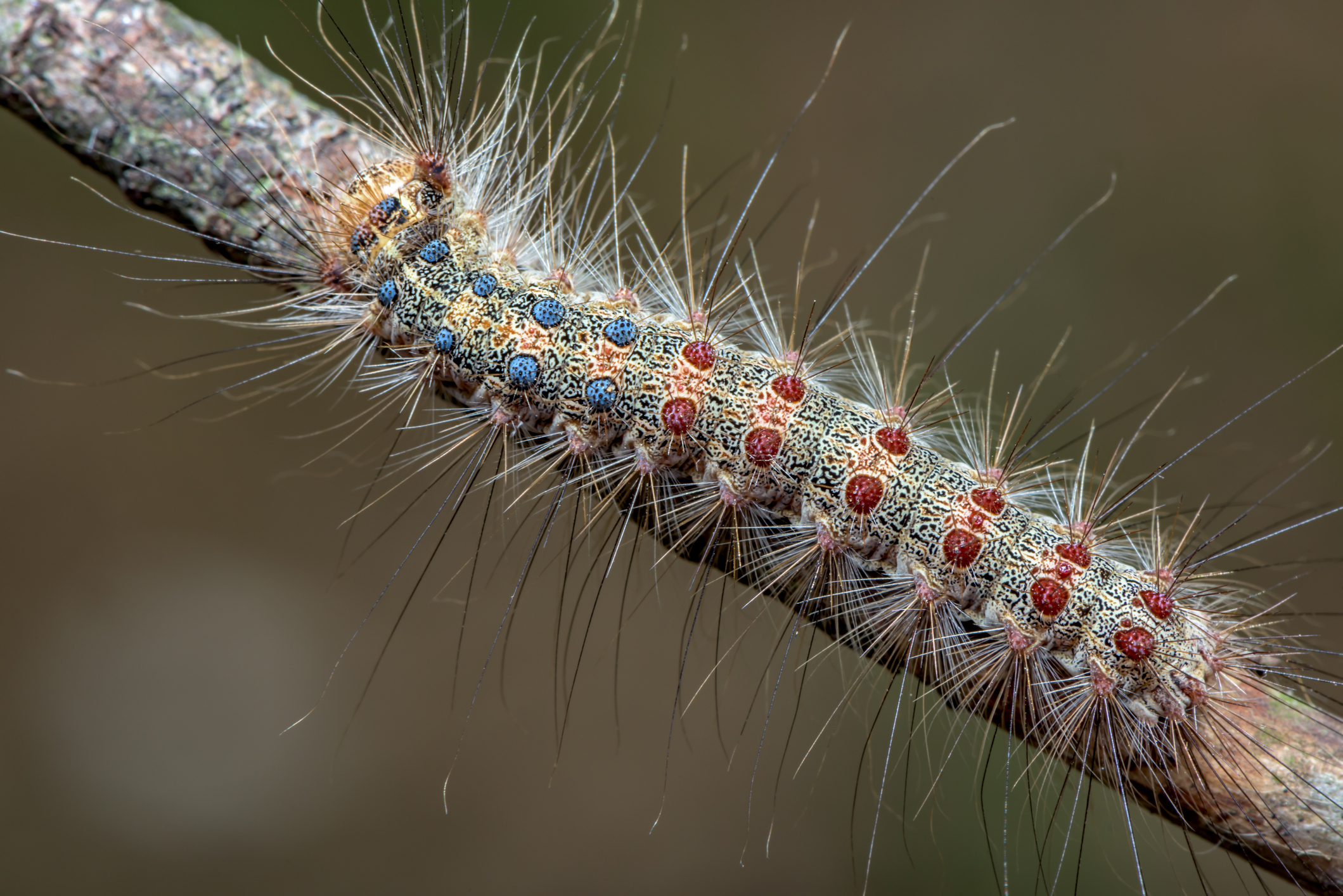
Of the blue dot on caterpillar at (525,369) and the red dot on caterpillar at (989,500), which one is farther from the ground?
the red dot on caterpillar at (989,500)

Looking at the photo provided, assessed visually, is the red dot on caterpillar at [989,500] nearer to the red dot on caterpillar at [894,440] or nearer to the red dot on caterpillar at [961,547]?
the red dot on caterpillar at [961,547]

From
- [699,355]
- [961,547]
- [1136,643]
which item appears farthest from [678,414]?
[1136,643]

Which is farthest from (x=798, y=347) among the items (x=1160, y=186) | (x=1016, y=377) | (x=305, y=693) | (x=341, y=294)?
(x=1160, y=186)

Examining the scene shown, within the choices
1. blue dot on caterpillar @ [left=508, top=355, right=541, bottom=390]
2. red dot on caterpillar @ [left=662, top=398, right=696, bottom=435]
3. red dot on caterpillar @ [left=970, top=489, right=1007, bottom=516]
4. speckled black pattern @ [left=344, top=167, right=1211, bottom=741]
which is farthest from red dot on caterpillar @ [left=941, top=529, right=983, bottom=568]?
blue dot on caterpillar @ [left=508, top=355, right=541, bottom=390]

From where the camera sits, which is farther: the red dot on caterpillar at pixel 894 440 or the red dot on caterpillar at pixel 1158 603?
the red dot on caterpillar at pixel 894 440

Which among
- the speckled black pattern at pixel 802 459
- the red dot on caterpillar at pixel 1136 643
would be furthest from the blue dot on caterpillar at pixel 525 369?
the red dot on caterpillar at pixel 1136 643

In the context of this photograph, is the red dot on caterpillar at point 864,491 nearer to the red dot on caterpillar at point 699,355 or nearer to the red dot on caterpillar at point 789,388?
the red dot on caterpillar at point 789,388
